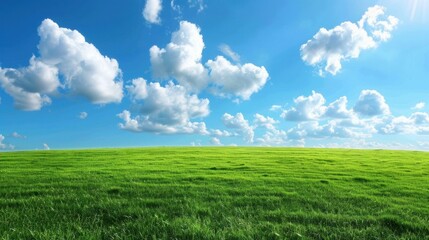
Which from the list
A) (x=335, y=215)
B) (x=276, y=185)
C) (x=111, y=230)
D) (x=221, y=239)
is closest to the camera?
(x=221, y=239)

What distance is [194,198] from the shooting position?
11617 millimetres

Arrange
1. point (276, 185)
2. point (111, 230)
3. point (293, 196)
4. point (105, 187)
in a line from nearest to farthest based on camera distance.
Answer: point (111, 230)
point (293, 196)
point (105, 187)
point (276, 185)

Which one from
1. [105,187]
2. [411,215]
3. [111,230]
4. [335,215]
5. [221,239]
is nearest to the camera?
[221,239]

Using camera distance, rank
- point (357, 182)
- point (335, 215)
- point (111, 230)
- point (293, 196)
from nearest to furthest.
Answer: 1. point (111, 230)
2. point (335, 215)
3. point (293, 196)
4. point (357, 182)

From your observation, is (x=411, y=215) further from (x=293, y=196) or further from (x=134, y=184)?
(x=134, y=184)

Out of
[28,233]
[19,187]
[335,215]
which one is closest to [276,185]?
[335,215]

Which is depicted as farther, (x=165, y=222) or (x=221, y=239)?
(x=165, y=222)

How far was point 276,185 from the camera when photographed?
15008mm

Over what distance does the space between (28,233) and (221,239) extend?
4.45 meters

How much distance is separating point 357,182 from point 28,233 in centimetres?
1544

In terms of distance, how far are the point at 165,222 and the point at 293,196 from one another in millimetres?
6088

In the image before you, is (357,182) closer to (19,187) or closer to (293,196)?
(293,196)

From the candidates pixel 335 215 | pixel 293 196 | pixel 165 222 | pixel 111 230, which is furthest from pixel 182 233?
pixel 293 196

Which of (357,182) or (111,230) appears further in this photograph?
(357,182)
